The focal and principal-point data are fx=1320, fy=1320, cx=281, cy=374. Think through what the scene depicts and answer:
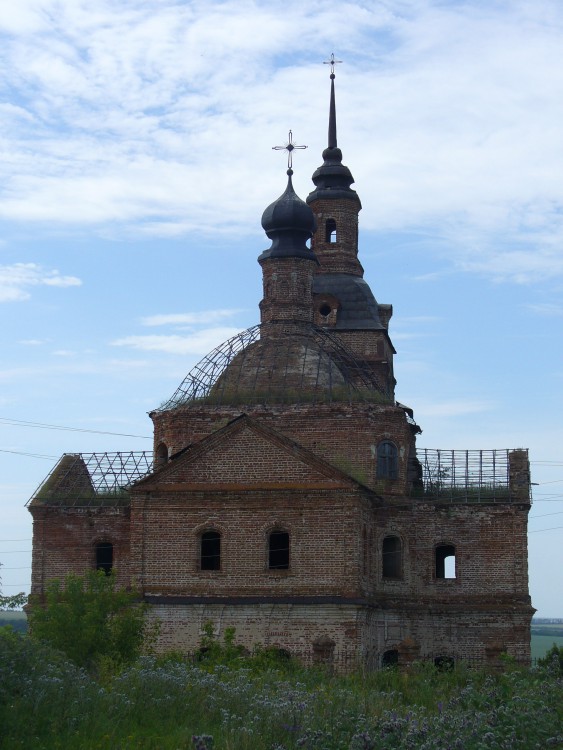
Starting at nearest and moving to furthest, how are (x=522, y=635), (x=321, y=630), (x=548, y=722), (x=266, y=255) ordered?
(x=548, y=722) < (x=321, y=630) < (x=522, y=635) < (x=266, y=255)

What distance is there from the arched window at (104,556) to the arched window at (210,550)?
3.66 meters

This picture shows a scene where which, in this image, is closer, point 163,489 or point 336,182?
point 163,489

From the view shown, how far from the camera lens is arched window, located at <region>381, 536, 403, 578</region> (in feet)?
118

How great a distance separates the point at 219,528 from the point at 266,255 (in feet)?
34.7

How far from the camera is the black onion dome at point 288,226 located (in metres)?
40.0

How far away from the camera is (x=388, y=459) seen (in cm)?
3625

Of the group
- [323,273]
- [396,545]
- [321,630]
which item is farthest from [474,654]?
[323,273]

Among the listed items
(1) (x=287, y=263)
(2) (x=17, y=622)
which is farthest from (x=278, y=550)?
(2) (x=17, y=622)

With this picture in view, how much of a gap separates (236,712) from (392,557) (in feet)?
61.2

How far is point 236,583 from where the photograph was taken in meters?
32.6

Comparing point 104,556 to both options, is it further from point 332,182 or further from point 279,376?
point 332,182

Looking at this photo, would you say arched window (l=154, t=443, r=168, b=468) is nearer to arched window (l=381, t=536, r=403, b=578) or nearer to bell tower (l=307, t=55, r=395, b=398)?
arched window (l=381, t=536, r=403, b=578)

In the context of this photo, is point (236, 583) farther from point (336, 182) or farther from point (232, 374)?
point (336, 182)

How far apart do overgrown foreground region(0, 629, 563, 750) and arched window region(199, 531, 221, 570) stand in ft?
41.7
